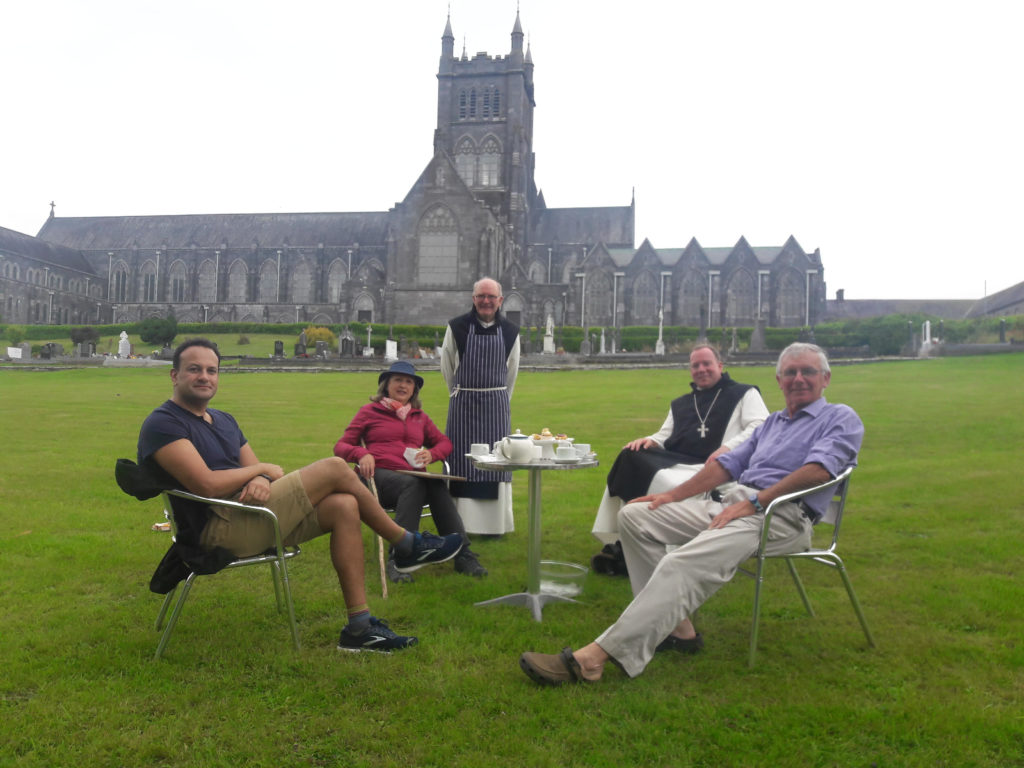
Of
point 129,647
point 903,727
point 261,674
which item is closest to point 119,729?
point 261,674

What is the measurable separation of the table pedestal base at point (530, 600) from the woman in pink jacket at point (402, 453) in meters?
0.64

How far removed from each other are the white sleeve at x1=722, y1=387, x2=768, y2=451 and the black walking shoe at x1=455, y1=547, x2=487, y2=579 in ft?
6.34

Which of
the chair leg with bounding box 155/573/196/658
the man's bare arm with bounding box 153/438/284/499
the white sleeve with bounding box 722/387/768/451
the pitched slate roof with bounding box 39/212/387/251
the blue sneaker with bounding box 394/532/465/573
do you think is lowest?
the chair leg with bounding box 155/573/196/658

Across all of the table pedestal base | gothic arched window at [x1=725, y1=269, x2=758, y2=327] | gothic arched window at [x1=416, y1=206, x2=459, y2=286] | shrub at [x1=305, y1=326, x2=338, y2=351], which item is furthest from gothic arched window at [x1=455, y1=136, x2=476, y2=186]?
the table pedestal base

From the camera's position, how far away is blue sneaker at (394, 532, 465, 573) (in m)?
4.37

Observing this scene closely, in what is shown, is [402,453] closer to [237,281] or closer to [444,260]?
[444,260]

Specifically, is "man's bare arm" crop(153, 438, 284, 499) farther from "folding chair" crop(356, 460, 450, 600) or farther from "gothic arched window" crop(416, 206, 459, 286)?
"gothic arched window" crop(416, 206, 459, 286)

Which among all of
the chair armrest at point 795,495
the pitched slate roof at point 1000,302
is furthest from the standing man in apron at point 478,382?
the pitched slate roof at point 1000,302

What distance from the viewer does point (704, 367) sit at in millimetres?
5340

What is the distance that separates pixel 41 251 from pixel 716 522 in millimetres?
72331

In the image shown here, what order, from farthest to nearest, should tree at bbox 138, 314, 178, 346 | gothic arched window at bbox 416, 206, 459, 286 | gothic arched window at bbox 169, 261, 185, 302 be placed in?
1. gothic arched window at bbox 169, 261, 185, 302
2. gothic arched window at bbox 416, 206, 459, 286
3. tree at bbox 138, 314, 178, 346

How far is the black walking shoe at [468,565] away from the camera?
209 inches

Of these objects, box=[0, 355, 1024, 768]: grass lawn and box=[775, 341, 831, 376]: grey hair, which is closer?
box=[0, 355, 1024, 768]: grass lawn

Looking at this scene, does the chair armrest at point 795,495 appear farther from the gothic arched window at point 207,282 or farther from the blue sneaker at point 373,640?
the gothic arched window at point 207,282
